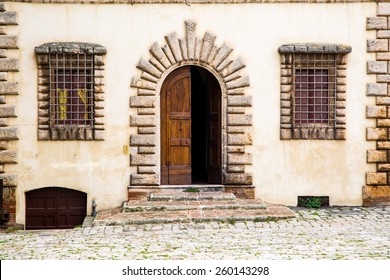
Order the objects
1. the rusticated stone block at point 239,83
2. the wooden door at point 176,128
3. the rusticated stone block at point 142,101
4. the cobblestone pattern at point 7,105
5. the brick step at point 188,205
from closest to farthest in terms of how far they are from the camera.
Result: the brick step at point 188,205
the cobblestone pattern at point 7,105
the rusticated stone block at point 142,101
the rusticated stone block at point 239,83
the wooden door at point 176,128

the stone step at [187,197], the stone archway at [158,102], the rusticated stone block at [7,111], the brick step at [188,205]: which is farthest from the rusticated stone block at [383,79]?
the rusticated stone block at [7,111]

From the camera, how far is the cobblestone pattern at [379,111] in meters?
11.9

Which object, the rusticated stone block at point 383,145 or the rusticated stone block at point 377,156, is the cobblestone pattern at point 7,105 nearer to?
the rusticated stone block at point 377,156

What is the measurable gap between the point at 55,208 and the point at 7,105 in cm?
240

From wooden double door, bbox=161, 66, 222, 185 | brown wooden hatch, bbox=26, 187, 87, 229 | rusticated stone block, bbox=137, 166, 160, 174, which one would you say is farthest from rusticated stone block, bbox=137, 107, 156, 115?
brown wooden hatch, bbox=26, 187, 87, 229

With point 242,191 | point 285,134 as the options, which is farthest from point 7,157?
point 285,134

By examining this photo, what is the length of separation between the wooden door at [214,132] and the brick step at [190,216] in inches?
64.1

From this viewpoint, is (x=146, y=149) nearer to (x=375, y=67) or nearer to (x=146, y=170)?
(x=146, y=170)

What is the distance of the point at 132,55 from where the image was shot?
11844mm

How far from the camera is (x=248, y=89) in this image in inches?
472

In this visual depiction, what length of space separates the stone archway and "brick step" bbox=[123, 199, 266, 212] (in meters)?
0.66

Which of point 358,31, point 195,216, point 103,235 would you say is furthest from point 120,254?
point 358,31

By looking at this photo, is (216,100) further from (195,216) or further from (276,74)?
(195,216)

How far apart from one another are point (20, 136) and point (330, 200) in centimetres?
678
